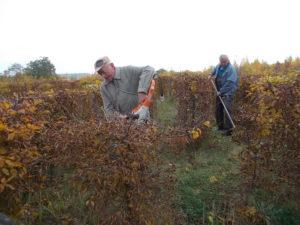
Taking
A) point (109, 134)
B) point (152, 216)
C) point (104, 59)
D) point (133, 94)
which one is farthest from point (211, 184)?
point (109, 134)

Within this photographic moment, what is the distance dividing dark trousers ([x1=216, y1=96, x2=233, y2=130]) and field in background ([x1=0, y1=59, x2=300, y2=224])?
105 inches

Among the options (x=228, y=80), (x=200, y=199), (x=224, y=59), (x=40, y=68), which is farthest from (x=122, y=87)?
(x=40, y=68)

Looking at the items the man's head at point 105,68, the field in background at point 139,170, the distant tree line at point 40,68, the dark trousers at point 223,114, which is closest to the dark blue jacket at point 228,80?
the dark trousers at point 223,114

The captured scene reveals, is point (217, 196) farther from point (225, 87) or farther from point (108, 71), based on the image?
point (225, 87)

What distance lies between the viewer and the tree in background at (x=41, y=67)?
25.5 m

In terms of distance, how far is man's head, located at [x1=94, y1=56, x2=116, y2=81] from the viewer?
193 inches

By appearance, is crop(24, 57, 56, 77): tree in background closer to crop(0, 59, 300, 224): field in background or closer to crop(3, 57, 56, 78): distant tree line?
crop(3, 57, 56, 78): distant tree line

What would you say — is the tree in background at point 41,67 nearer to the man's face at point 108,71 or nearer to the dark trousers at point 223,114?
the dark trousers at point 223,114

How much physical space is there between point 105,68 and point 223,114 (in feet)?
16.5

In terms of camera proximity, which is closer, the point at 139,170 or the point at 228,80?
the point at 139,170

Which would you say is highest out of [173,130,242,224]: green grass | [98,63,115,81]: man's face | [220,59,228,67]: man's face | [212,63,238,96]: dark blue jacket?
[98,63,115,81]: man's face

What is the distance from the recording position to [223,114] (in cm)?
949

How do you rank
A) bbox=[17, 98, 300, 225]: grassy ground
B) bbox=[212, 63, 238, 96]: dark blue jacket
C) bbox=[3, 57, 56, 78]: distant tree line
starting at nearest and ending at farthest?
bbox=[17, 98, 300, 225]: grassy ground, bbox=[212, 63, 238, 96]: dark blue jacket, bbox=[3, 57, 56, 78]: distant tree line

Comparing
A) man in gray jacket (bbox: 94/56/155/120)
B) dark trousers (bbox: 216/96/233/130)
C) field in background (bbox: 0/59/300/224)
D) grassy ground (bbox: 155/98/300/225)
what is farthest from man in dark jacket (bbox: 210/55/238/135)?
man in gray jacket (bbox: 94/56/155/120)
